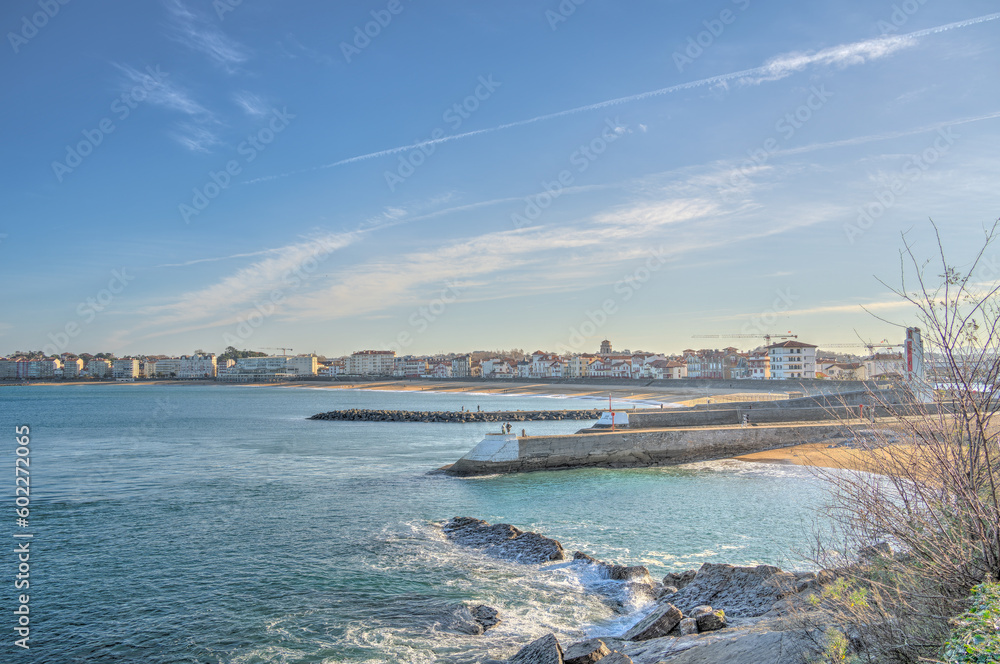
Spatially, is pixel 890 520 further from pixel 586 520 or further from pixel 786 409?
pixel 786 409

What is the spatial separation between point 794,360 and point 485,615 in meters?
87.5

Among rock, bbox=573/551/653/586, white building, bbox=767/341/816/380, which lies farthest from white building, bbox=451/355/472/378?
rock, bbox=573/551/653/586

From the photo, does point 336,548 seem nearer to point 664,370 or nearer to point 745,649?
point 745,649

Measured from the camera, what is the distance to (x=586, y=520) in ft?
56.8

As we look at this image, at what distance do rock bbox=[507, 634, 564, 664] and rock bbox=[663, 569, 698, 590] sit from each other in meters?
4.56

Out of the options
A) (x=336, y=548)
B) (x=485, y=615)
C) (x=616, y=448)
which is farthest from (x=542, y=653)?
(x=616, y=448)

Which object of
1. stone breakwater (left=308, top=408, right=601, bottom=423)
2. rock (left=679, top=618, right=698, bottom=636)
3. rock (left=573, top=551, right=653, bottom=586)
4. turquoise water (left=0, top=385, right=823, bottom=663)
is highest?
rock (left=679, top=618, right=698, bottom=636)

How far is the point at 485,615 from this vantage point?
407 inches

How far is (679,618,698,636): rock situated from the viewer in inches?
325

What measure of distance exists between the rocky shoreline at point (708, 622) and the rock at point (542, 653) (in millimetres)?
12

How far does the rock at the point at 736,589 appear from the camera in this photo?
31.1 feet

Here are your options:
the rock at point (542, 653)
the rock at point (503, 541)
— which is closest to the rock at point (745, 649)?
the rock at point (542, 653)

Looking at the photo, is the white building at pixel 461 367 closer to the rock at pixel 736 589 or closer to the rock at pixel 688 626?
the rock at pixel 736 589

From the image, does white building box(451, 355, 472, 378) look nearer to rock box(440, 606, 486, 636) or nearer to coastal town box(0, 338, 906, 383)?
coastal town box(0, 338, 906, 383)
